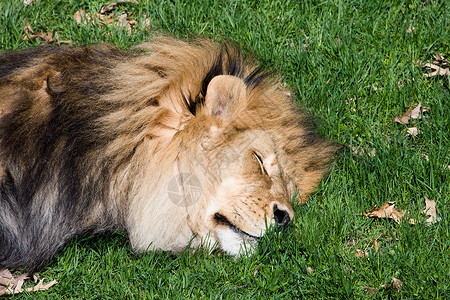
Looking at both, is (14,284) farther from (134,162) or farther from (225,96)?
(225,96)

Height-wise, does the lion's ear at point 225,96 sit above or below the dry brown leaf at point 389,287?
above

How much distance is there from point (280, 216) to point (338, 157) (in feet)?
3.46

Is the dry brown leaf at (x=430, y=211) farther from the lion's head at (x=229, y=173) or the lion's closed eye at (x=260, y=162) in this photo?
the lion's closed eye at (x=260, y=162)

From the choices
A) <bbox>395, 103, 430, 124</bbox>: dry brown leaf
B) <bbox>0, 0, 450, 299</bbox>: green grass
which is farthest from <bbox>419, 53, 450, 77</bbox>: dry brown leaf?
<bbox>395, 103, 430, 124</bbox>: dry brown leaf

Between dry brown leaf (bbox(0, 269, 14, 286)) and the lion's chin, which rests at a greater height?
the lion's chin

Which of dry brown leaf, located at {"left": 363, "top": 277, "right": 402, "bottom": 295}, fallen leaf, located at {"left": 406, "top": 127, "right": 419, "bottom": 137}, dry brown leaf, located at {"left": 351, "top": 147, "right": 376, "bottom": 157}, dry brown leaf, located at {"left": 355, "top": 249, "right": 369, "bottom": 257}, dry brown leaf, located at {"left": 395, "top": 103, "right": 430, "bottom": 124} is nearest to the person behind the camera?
dry brown leaf, located at {"left": 363, "top": 277, "right": 402, "bottom": 295}

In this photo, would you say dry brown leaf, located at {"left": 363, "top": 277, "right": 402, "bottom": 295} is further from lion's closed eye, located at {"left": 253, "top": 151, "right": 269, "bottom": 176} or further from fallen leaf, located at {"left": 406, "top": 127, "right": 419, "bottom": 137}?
fallen leaf, located at {"left": 406, "top": 127, "right": 419, "bottom": 137}

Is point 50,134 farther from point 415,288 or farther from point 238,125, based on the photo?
point 415,288

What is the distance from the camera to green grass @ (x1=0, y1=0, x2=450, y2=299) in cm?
354

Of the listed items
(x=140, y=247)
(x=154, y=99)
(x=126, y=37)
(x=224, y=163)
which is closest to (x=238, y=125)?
(x=224, y=163)

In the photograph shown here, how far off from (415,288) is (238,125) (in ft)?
4.66

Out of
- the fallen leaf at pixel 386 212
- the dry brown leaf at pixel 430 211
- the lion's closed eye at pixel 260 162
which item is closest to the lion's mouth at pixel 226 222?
the lion's closed eye at pixel 260 162

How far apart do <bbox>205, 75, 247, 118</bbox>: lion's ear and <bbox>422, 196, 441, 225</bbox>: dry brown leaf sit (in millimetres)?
1524

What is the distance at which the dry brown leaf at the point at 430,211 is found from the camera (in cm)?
396
